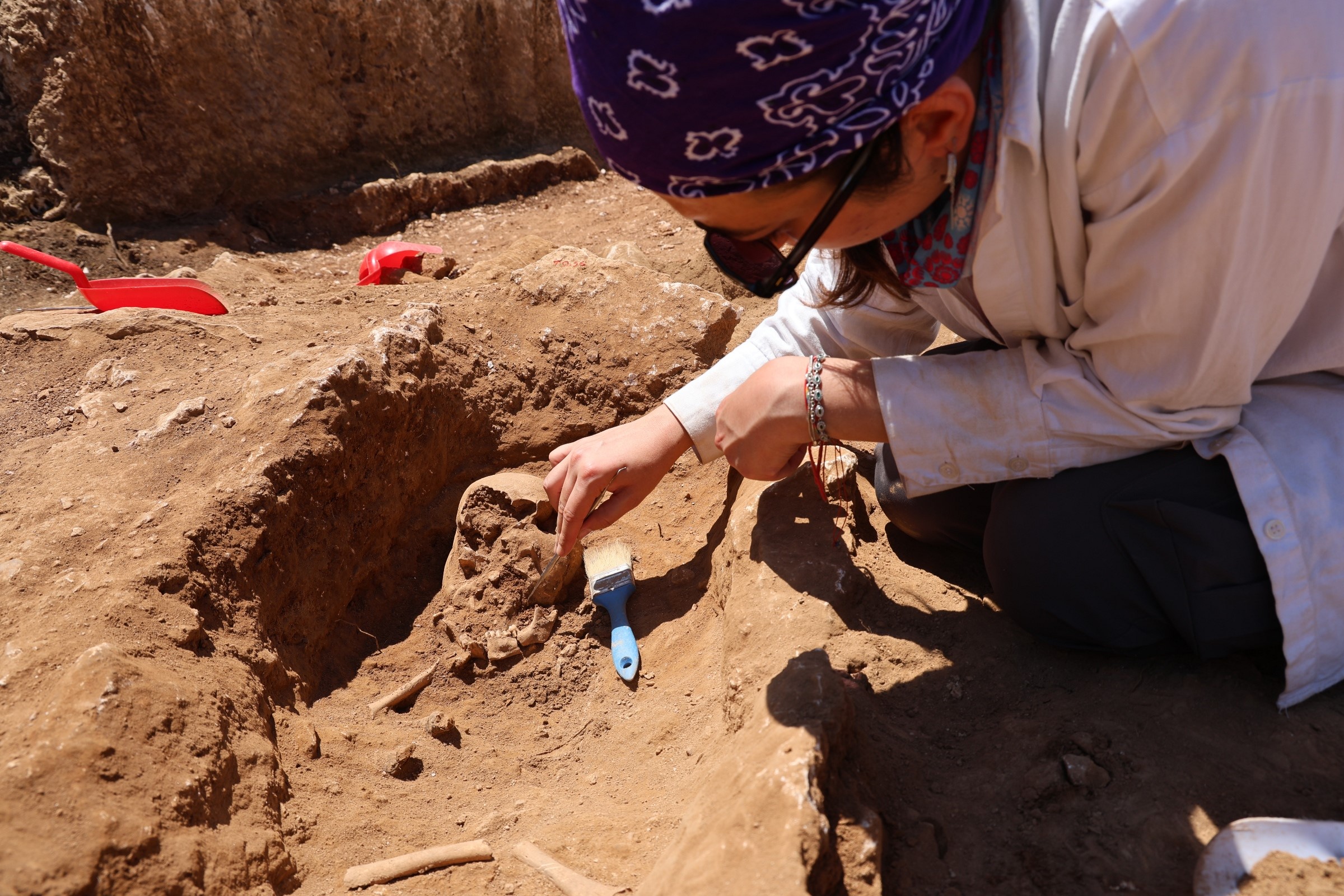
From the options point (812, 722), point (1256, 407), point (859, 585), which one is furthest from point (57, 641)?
point (1256, 407)

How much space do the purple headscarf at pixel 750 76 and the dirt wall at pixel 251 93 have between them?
13.8ft

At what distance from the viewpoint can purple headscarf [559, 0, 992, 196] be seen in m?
1.01

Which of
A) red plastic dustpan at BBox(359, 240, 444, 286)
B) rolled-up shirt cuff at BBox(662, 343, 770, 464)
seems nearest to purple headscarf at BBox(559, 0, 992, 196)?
rolled-up shirt cuff at BBox(662, 343, 770, 464)

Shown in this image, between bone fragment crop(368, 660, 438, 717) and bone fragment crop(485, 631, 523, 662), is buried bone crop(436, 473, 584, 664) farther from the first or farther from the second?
bone fragment crop(368, 660, 438, 717)

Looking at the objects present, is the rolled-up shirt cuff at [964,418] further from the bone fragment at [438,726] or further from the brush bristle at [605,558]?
the bone fragment at [438,726]

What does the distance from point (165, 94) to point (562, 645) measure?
390 cm

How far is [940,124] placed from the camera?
1.21 metres

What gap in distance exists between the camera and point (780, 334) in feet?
6.57

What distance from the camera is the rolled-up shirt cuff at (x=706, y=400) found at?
188 centimetres

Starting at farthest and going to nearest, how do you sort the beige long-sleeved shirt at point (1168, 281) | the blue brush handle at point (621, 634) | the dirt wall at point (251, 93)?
the dirt wall at point (251, 93), the blue brush handle at point (621, 634), the beige long-sleeved shirt at point (1168, 281)

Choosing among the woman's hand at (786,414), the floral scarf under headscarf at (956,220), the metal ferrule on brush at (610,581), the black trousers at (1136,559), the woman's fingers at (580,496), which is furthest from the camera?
the metal ferrule on brush at (610,581)

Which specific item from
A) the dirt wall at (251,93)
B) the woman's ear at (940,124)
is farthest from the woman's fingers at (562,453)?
the dirt wall at (251,93)

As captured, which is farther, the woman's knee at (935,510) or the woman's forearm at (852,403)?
the woman's knee at (935,510)

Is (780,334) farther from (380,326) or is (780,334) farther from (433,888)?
(433,888)
